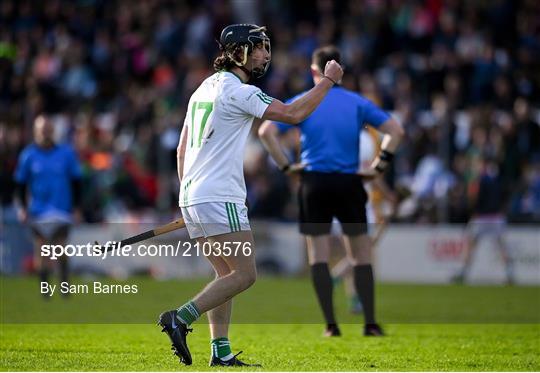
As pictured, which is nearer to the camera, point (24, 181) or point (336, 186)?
point (336, 186)

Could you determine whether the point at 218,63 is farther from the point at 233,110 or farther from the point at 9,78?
the point at 9,78

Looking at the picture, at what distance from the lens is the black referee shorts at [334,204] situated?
11539mm

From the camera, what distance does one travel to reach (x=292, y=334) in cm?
1170

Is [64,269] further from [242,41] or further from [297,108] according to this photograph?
[297,108]

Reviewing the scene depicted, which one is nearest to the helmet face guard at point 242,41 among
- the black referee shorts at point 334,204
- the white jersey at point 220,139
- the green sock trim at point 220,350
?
the white jersey at point 220,139

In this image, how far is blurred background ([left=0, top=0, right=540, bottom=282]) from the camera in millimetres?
19969

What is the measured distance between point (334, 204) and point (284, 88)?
453 inches

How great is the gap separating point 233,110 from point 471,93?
1359 centimetres

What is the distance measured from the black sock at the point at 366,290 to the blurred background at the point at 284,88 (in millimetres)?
7360

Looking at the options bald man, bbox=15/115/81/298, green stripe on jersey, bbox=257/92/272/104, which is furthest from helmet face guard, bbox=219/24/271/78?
bald man, bbox=15/115/81/298

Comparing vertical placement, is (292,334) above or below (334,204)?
below

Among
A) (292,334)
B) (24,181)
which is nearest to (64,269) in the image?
(24,181)

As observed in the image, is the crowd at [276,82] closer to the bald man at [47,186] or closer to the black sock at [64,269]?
the bald man at [47,186]

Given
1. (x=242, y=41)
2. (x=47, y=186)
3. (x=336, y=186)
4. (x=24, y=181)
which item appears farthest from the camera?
(x=24, y=181)
